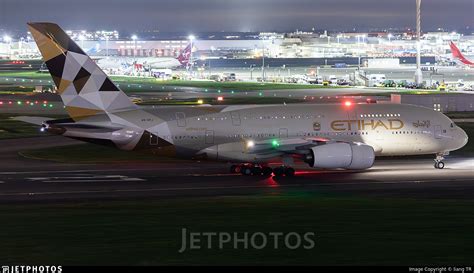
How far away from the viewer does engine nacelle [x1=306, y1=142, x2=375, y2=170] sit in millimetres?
Result: 48875

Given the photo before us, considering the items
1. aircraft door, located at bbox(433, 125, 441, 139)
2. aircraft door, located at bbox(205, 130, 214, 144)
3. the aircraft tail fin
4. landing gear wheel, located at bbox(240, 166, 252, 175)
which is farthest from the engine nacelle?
the aircraft tail fin

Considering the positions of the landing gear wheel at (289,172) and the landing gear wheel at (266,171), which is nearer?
the landing gear wheel at (289,172)

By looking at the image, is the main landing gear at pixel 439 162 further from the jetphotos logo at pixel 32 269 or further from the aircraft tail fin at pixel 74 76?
the jetphotos logo at pixel 32 269

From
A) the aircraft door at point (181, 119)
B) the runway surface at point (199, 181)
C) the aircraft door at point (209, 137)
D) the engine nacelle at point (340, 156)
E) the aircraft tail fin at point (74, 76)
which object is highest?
the aircraft tail fin at point (74, 76)

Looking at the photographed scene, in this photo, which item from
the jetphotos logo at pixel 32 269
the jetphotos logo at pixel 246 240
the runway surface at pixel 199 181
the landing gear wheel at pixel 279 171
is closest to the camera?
the jetphotos logo at pixel 32 269

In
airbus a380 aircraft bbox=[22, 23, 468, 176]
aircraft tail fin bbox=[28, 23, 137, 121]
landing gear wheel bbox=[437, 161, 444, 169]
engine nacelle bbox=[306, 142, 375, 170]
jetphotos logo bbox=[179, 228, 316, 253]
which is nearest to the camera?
jetphotos logo bbox=[179, 228, 316, 253]

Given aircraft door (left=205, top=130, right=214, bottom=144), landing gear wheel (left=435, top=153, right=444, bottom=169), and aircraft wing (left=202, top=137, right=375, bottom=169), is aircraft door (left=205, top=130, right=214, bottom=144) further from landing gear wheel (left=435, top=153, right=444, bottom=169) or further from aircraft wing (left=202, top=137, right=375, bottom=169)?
landing gear wheel (left=435, top=153, right=444, bottom=169)

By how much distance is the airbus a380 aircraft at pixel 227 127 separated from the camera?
4775 centimetres

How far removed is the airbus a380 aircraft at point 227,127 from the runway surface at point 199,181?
1268 millimetres

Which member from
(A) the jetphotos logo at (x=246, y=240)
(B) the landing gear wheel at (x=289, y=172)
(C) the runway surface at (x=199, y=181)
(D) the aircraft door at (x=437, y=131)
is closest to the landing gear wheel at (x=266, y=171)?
(C) the runway surface at (x=199, y=181)

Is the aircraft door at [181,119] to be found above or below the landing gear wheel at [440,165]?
above

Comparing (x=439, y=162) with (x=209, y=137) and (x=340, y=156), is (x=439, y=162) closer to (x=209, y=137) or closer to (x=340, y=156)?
(x=340, y=156)

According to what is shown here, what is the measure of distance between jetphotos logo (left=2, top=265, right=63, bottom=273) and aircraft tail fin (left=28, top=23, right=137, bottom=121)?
2526 cm

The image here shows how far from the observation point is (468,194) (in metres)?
42.9
